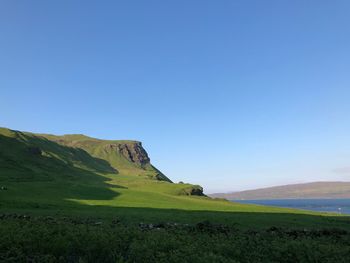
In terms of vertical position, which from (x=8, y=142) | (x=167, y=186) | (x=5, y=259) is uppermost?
(x=8, y=142)

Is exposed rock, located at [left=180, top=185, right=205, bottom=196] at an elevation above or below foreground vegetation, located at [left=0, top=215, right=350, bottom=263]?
above

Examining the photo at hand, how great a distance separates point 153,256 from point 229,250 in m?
3.56

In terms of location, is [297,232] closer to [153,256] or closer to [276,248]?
[276,248]

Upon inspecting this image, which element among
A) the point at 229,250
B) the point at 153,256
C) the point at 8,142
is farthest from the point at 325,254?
the point at 8,142

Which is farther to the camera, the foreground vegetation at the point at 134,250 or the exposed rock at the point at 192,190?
the exposed rock at the point at 192,190

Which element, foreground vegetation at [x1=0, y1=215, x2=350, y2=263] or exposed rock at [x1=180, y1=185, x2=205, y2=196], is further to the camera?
exposed rock at [x1=180, y1=185, x2=205, y2=196]

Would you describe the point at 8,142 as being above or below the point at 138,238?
above

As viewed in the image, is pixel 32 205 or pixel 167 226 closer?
pixel 167 226

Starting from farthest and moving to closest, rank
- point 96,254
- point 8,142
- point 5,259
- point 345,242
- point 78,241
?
point 8,142, point 345,242, point 78,241, point 96,254, point 5,259

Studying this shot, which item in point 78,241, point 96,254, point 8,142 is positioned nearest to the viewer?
point 96,254

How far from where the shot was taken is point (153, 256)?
45.0 feet

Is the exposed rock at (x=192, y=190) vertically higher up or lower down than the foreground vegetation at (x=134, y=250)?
higher up

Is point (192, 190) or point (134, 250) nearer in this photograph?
point (134, 250)

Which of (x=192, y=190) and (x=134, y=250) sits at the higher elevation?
(x=192, y=190)
